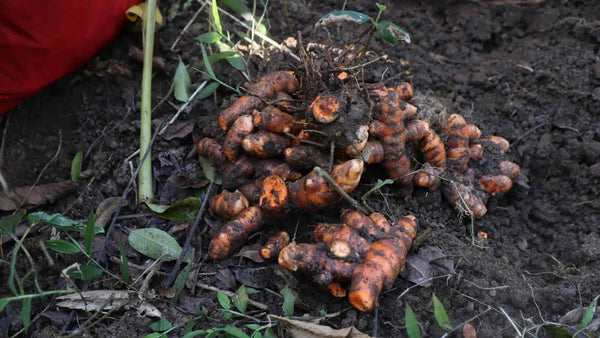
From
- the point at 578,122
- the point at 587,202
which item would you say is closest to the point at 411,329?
the point at 587,202

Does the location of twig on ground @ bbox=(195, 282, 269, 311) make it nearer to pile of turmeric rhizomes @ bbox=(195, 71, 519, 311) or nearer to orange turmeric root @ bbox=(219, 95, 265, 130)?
pile of turmeric rhizomes @ bbox=(195, 71, 519, 311)

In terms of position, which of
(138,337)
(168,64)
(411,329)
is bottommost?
(138,337)

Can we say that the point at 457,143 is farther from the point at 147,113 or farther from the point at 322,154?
the point at 147,113

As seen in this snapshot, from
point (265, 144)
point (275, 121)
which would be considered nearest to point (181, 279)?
point (265, 144)

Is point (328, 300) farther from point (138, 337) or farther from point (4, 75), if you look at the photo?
point (4, 75)

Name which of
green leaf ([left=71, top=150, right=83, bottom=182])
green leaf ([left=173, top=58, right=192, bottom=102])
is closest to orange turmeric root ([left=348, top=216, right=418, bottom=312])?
green leaf ([left=173, top=58, right=192, bottom=102])

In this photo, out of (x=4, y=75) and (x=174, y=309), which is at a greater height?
(x=4, y=75)
